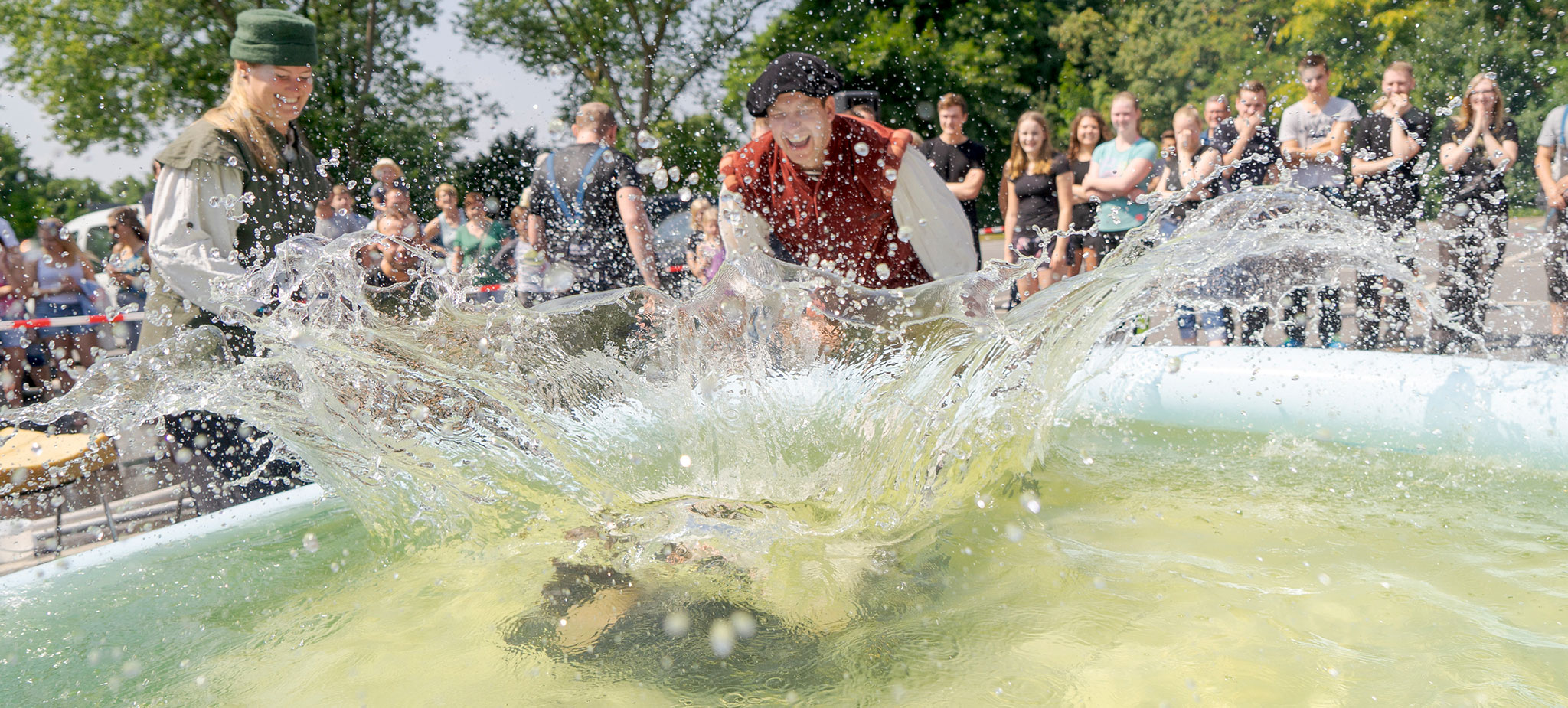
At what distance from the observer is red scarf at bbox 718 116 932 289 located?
121 inches

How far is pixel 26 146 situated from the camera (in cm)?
2284

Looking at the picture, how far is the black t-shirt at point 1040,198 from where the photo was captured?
20.3 feet

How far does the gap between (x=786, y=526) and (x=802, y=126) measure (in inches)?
47.5

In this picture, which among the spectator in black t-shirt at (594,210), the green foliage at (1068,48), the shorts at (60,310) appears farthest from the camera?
the green foliage at (1068,48)

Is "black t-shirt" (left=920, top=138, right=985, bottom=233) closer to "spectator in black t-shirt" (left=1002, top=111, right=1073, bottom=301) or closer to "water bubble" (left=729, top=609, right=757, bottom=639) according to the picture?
"spectator in black t-shirt" (left=1002, top=111, right=1073, bottom=301)

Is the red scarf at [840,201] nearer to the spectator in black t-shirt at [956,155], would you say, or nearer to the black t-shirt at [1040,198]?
the spectator in black t-shirt at [956,155]

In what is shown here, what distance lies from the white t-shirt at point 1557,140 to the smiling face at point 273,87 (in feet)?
18.8

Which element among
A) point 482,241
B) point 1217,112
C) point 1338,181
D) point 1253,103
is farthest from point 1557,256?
point 482,241

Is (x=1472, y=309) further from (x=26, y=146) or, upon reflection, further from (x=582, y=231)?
(x=26, y=146)

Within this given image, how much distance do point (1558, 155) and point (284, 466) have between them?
6.00 metres

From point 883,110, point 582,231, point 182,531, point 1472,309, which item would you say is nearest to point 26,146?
point 883,110

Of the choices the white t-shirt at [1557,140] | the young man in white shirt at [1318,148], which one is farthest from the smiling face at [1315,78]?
the white t-shirt at [1557,140]

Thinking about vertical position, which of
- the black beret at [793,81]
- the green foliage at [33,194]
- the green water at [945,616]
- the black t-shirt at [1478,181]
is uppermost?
the green foliage at [33,194]

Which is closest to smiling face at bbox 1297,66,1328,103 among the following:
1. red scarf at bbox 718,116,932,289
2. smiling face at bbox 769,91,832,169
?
red scarf at bbox 718,116,932,289
